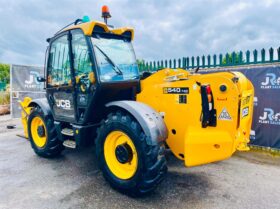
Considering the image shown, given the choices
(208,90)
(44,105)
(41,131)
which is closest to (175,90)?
(208,90)

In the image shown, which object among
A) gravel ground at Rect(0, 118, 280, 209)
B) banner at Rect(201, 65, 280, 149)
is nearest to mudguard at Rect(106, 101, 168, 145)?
gravel ground at Rect(0, 118, 280, 209)

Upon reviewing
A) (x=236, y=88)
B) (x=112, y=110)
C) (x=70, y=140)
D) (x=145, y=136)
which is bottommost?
(x=70, y=140)

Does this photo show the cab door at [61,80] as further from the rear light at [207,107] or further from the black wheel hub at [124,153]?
the rear light at [207,107]

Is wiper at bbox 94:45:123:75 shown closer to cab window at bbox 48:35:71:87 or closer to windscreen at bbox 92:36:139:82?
windscreen at bbox 92:36:139:82

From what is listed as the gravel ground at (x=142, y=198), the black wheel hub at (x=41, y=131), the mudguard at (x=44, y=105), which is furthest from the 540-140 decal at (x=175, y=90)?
the black wheel hub at (x=41, y=131)

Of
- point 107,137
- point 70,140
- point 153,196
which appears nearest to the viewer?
point 153,196

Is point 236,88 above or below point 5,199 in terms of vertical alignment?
above

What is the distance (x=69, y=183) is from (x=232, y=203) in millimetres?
2330

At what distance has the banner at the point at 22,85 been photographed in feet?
30.7

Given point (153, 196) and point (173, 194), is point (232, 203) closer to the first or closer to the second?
point (173, 194)

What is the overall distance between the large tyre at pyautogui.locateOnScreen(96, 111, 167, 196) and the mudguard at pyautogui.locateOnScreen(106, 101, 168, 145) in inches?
3.1

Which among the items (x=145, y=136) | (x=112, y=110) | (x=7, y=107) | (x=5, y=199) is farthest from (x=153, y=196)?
(x=7, y=107)

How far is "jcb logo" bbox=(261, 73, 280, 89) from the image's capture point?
4.95 m

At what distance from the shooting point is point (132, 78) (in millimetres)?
3781
